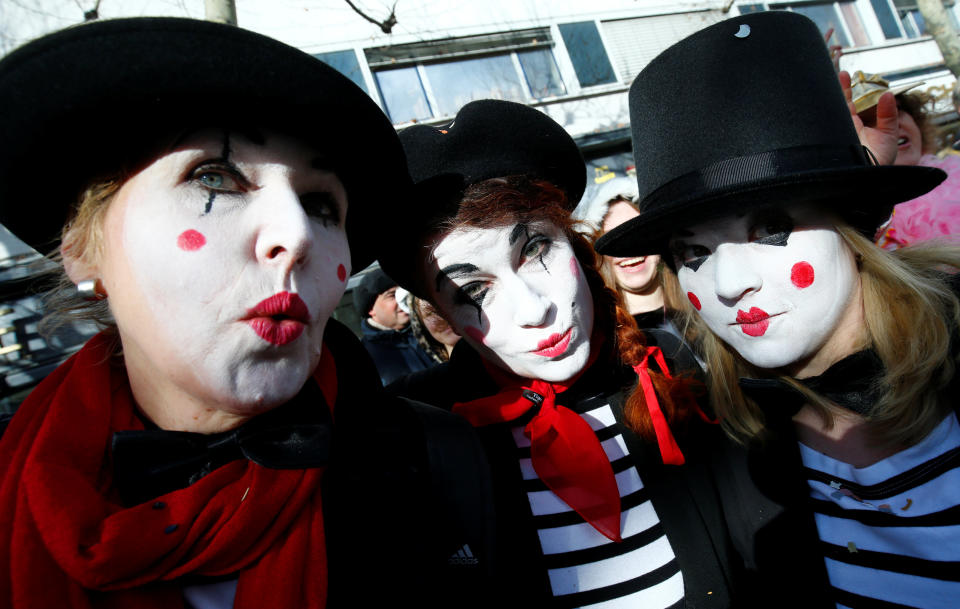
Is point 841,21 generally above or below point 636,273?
above

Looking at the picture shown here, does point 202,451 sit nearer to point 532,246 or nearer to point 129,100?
point 129,100

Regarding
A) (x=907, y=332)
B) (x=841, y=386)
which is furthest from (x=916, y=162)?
(x=841, y=386)

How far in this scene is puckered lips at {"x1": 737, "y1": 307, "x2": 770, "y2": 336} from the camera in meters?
1.37

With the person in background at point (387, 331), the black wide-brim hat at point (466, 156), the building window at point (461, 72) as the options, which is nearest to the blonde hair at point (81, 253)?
the black wide-brim hat at point (466, 156)

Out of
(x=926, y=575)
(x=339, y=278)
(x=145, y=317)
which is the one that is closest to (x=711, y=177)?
(x=339, y=278)

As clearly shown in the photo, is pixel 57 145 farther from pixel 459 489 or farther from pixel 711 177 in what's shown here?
pixel 711 177

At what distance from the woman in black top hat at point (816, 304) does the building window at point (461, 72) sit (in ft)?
23.3

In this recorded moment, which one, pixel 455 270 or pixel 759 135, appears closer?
pixel 759 135

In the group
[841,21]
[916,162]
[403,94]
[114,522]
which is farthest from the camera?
[841,21]

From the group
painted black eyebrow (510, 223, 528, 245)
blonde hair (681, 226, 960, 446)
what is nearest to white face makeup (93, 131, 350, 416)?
painted black eyebrow (510, 223, 528, 245)

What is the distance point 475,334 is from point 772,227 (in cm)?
96

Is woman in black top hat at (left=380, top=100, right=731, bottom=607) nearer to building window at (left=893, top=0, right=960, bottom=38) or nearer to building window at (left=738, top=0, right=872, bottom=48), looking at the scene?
building window at (left=738, top=0, right=872, bottom=48)

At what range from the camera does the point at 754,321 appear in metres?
1.39

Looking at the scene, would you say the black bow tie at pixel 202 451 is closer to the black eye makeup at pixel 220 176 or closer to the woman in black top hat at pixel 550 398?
the black eye makeup at pixel 220 176
